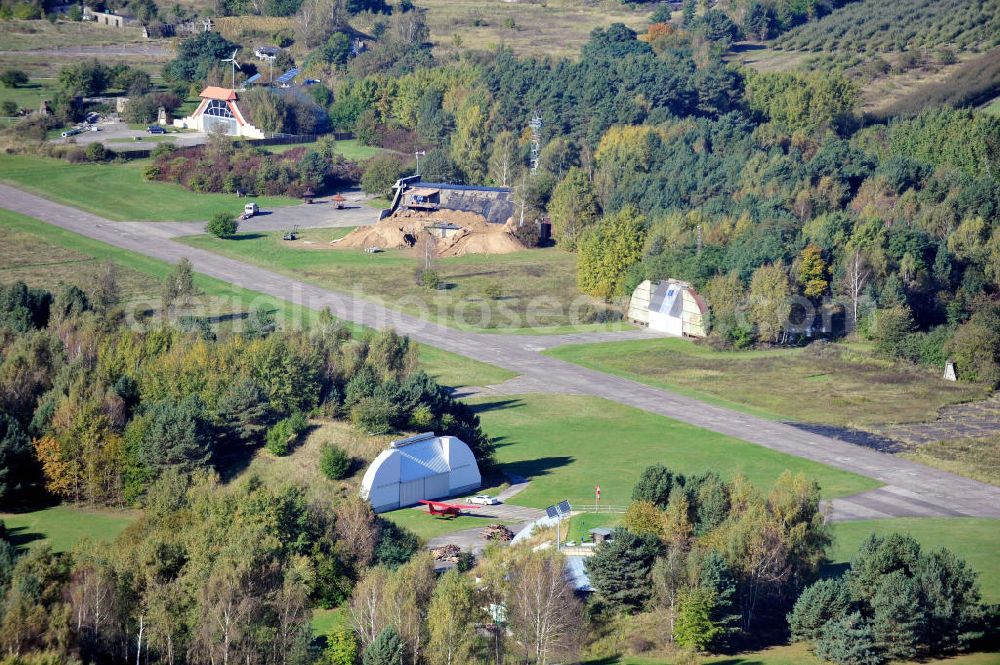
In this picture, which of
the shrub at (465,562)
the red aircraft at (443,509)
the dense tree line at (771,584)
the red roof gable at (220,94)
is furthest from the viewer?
the red roof gable at (220,94)

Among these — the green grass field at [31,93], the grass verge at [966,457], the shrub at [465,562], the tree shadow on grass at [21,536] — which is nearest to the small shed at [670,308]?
the grass verge at [966,457]

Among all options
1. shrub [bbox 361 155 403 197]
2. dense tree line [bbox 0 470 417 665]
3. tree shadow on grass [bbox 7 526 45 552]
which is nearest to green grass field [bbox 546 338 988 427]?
dense tree line [bbox 0 470 417 665]

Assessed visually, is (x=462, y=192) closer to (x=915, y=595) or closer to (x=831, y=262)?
(x=831, y=262)

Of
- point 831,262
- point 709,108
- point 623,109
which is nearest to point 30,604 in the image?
point 831,262

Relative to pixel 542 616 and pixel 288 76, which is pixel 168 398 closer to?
pixel 542 616

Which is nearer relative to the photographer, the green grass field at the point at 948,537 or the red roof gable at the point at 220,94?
the green grass field at the point at 948,537

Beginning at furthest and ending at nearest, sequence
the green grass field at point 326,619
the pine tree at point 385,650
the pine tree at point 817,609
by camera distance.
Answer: the green grass field at point 326,619
the pine tree at point 817,609
the pine tree at point 385,650

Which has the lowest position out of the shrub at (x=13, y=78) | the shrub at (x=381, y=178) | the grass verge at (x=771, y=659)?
the grass verge at (x=771, y=659)

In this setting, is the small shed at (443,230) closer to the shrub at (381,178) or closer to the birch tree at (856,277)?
the shrub at (381,178)
